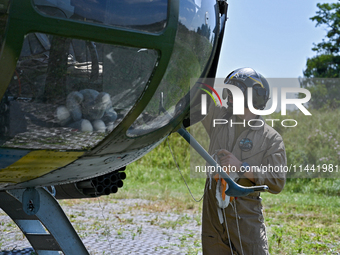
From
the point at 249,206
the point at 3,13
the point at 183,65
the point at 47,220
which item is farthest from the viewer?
the point at 249,206

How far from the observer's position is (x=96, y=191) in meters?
3.54

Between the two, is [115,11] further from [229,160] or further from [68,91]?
[229,160]

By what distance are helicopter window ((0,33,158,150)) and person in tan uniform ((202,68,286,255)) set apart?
3.75 ft

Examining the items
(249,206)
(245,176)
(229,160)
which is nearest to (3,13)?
(229,160)

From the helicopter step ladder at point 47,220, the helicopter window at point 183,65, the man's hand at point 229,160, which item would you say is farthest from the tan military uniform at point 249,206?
the helicopter step ladder at point 47,220

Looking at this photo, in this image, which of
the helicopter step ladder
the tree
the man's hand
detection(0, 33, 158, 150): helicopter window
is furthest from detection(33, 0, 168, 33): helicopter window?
the tree

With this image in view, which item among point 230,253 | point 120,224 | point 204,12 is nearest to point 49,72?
point 204,12

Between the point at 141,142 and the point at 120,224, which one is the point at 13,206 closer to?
the point at 141,142

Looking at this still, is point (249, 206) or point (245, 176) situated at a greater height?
point (245, 176)

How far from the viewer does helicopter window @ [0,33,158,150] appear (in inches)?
75.2

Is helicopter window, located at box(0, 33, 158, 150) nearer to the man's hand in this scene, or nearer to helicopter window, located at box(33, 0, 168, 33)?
helicopter window, located at box(33, 0, 168, 33)

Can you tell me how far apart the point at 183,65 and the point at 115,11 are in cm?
50

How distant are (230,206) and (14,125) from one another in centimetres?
169

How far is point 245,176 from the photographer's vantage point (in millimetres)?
3059
